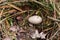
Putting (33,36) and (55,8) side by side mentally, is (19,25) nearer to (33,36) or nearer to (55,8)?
(33,36)

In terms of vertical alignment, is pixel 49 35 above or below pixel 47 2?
below

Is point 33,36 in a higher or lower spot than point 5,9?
lower

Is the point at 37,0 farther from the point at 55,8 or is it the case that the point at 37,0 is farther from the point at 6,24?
the point at 6,24

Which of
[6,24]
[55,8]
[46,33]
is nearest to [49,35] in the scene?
[46,33]

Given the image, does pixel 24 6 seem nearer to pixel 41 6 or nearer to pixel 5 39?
pixel 41 6

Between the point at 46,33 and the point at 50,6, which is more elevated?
the point at 50,6

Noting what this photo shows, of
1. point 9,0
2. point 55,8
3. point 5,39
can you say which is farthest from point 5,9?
point 55,8

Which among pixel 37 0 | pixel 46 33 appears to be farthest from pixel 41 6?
pixel 46 33
